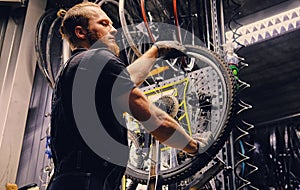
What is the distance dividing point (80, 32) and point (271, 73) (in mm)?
3277

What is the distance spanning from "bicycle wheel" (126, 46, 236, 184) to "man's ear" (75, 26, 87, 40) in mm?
709

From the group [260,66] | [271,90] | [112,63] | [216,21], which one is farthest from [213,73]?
[271,90]

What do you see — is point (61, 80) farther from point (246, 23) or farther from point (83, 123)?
point (246, 23)

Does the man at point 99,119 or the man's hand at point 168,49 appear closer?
the man at point 99,119

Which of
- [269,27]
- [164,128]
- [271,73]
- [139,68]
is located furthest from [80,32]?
[271,73]

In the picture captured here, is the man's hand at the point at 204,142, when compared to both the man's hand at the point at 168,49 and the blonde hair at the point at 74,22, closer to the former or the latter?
the man's hand at the point at 168,49

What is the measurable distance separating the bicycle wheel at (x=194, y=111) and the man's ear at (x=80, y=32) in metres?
0.71

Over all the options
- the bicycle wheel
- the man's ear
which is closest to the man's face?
the man's ear

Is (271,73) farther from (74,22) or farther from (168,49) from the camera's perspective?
(74,22)

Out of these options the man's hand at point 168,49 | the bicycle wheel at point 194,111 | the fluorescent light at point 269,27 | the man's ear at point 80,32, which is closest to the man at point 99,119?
the man's ear at point 80,32

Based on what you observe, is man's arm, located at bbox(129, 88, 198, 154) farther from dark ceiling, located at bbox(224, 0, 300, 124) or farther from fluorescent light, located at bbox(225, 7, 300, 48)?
dark ceiling, located at bbox(224, 0, 300, 124)

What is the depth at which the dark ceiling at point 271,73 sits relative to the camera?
150 inches

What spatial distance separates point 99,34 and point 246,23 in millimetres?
2392

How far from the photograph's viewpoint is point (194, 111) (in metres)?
2.20
